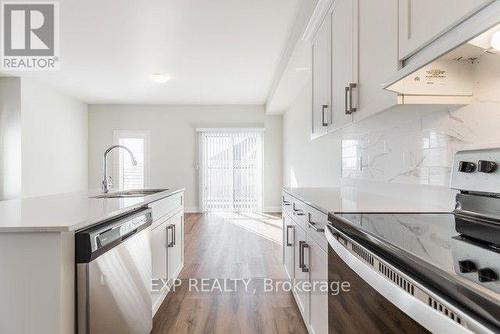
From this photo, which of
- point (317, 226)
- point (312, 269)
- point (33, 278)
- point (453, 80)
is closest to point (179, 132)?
point (312, 269)

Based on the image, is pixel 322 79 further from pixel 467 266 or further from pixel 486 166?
pixel 467 266

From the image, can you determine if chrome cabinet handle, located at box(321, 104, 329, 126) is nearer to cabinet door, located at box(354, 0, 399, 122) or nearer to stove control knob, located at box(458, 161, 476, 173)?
cabinet door, located at box(354, 0, 399, 122)

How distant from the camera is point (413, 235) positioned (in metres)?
0.84

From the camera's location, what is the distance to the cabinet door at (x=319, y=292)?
1.44 m

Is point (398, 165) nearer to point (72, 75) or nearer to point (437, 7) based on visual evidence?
point (437, 7)

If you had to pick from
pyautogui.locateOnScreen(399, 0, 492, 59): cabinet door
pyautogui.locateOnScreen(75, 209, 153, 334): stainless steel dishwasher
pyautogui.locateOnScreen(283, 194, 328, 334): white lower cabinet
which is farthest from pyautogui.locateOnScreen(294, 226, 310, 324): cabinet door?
pyautogui.locateOnScreen(399, 0, 492, 59): cabinet door

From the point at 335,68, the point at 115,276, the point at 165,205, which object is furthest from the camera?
the point at 165,205

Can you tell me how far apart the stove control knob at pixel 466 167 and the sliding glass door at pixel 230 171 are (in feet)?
21.0

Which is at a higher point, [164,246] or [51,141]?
[51,141]

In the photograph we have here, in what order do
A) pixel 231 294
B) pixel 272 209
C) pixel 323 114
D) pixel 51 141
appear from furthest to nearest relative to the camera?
pixel 272 209 < pixel 51 141 < pixel 231 294 < pixel 323 114

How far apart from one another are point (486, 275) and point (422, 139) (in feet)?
4.30

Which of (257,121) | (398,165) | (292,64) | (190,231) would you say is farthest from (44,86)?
(398,165)

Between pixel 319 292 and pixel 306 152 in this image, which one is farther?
pixel 306 152

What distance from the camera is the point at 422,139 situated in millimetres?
1690
